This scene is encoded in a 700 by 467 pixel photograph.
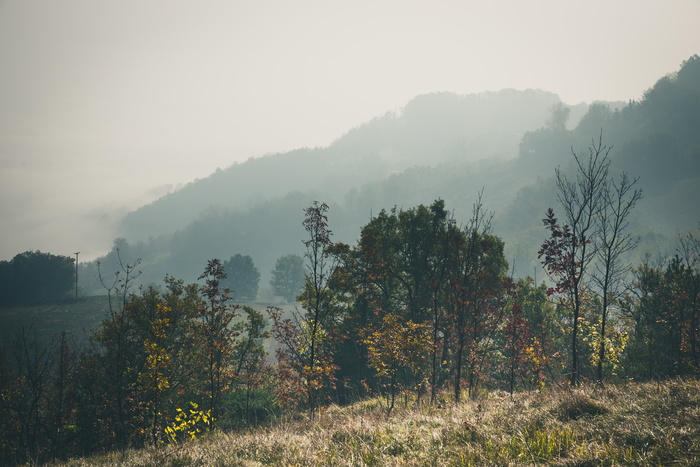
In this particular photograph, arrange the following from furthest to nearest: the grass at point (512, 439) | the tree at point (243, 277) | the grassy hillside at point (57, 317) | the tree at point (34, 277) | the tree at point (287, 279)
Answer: the tree at point (287, 279) < the tree at point (243, 277) < the tree at point (34, 277) < the grassy hillside at point (57, 317) < the grass at point (512, 439)

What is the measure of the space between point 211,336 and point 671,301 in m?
28.3

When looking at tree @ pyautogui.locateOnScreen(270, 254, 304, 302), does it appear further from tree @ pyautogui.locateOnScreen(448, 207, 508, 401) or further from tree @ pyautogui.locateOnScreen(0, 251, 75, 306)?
tree @ pyautogui.locateOnScreen(448, 207, 508, 401)

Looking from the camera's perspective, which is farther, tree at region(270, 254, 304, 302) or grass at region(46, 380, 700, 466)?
tree at region(270, 254, 304, 302)

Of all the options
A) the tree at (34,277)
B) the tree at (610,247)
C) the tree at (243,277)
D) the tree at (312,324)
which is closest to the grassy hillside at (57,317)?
the tree at (34,277)

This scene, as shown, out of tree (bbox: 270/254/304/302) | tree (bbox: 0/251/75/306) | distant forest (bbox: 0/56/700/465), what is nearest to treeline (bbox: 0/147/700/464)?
distant forest (bbox: 0/56/700/465)

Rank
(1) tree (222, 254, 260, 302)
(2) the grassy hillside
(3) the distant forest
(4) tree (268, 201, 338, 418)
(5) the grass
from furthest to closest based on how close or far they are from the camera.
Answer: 1. (1) tree (222, 254, 260, 302)
2. (2) the grassy hillside
3. (3) the distant forest
4. (4) tree (268, 201, 338, 418)
5. (5) the grass

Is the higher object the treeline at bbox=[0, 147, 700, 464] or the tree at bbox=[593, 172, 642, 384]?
the tree at bbox=[593, 172, 642, 384]

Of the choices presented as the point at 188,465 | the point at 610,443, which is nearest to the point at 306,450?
the point at 188,465

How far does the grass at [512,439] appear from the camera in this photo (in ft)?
15.2

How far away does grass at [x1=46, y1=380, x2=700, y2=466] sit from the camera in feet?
15.2

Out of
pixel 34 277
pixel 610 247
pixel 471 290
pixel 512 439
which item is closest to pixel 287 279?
A: pixel 34 277

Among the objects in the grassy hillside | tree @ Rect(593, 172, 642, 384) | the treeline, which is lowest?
the grassy hillside

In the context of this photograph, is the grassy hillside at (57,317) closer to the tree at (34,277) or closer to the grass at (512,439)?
the tree at (34,277)

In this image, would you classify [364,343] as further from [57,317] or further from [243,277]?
[243,277]
